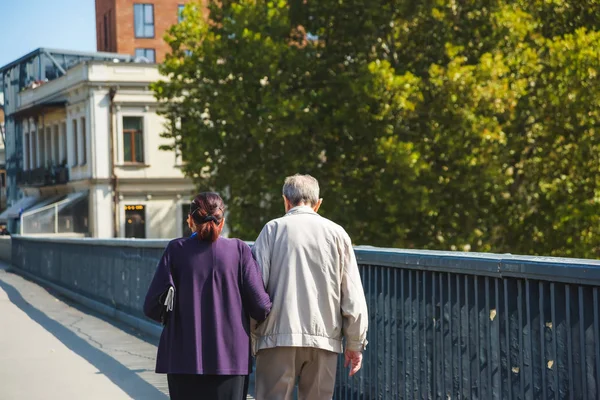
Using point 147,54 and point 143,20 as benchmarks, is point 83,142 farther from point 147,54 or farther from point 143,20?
point 143,20

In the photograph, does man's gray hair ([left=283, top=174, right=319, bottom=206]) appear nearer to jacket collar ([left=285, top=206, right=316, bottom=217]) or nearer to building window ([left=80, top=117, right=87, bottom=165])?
jacket collar ([left=285, top=206, right=316, bottom=217])

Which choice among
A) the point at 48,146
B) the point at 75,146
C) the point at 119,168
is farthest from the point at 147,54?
the point at 119,168

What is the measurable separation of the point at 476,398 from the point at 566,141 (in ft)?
78.7

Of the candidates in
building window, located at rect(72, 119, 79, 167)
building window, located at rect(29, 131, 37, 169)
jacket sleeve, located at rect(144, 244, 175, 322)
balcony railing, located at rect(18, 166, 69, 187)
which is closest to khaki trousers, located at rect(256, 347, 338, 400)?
jacket sleeve, located at rect(144, 244, 175, 322)

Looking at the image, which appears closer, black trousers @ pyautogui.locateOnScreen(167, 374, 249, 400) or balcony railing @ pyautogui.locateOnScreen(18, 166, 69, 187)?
black trousers @ pyautogui.locateOnScreen(167, 374, 249, 400)

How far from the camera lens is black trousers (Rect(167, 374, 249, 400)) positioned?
232 inches

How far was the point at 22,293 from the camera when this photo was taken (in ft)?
83.1

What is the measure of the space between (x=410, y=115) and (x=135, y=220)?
3040 cm

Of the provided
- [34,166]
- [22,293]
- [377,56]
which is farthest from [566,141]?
[34,166]

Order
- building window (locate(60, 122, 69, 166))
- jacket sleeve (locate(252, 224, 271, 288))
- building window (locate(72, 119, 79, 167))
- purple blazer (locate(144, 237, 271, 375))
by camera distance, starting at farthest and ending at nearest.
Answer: building window (locate(60, 122, 69, 166)) < building window (locate(72, 119, 79, 167)) < jacket sleeve (locate(252, 224, 271, 288)) < purple blazer (locate(144, 237, 271, 375))

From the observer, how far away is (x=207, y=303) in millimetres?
5883

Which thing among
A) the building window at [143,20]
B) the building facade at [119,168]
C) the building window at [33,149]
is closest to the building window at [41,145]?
the building window at [33,149]

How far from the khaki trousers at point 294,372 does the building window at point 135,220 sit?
51426 mm

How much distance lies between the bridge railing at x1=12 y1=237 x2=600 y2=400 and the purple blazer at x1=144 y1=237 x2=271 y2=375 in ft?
4.41
